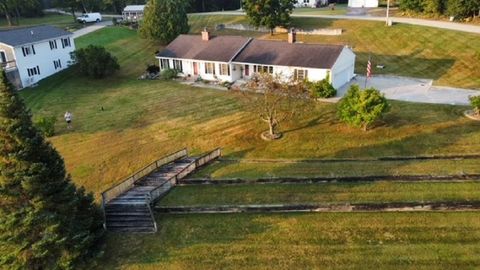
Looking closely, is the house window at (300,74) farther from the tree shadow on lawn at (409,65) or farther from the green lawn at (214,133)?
the tree shadow on lawn at (409,65)

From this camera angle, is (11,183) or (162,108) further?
(162,108)

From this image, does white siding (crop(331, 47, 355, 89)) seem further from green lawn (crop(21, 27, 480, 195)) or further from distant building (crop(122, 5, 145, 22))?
distant building (crop(122, 5, 145, 22))

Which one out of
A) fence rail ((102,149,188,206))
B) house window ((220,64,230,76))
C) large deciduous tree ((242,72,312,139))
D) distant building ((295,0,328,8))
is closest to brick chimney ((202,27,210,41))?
house window ((220,64,230,76))

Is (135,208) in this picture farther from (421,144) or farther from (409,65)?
(409,65)

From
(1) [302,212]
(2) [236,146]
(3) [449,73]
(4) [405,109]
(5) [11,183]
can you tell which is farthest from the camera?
(3) [449,73]

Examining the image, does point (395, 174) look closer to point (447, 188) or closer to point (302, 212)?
point (447, 188)

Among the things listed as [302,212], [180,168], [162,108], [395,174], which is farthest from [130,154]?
[395,174]

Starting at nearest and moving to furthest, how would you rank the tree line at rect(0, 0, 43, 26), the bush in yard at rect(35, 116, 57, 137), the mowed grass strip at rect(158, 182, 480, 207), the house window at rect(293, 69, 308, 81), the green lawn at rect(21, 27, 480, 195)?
1. the mowed grass strip at rect(158, 182, 480, 207)
2. the green lawn at rect(21, 27, 480, 195)
3. the bush in yard at rect(35, 116, 57, 137)
4. the house window at rect(293, 69, 308, 81)
5. the tree line at rect(0, 0, 43, 26)
